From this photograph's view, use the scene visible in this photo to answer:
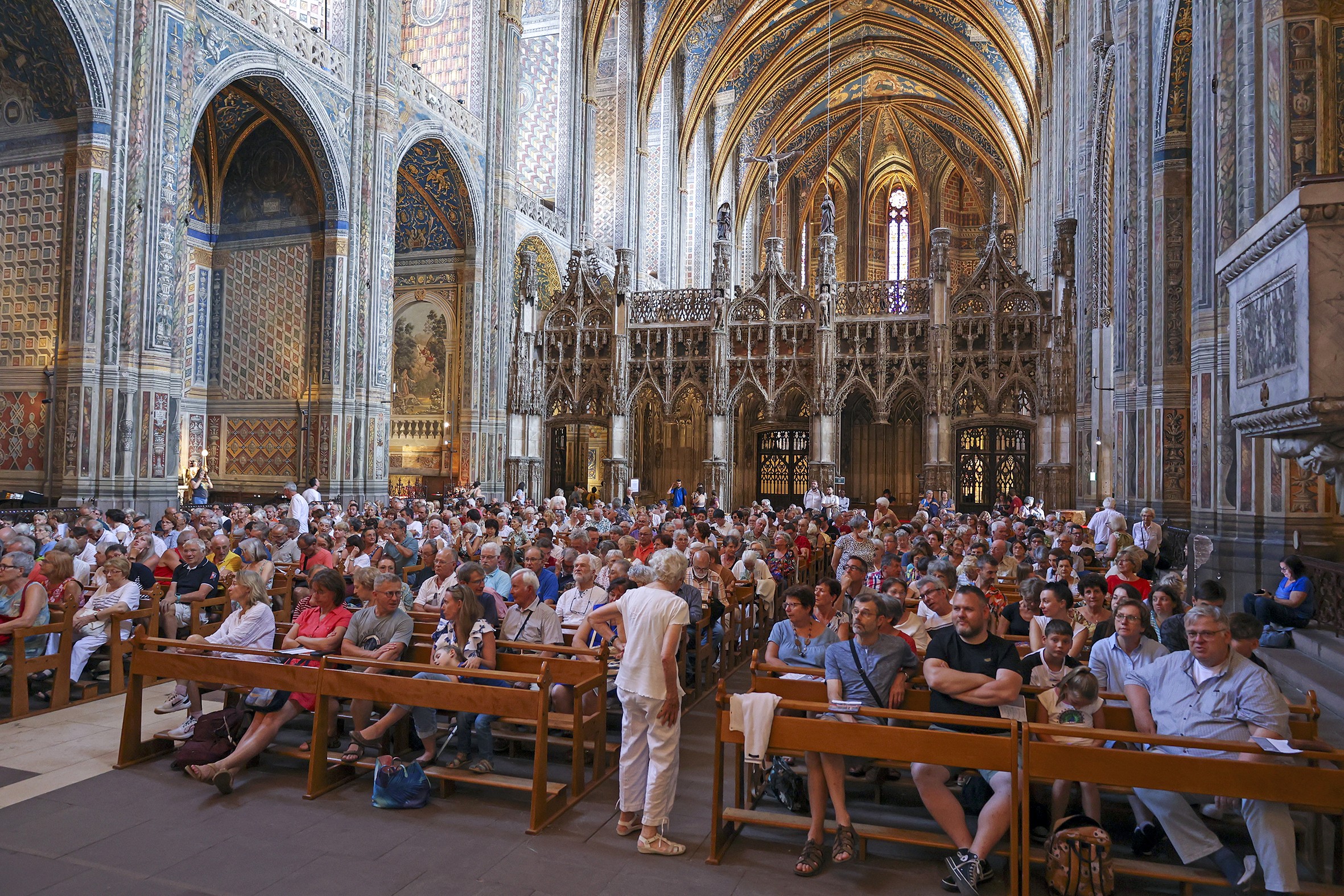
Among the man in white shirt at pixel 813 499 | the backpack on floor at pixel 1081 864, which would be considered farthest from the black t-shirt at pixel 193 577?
the man in white shirt at pixel 813 499

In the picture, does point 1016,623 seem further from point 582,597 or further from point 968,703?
point 582,597

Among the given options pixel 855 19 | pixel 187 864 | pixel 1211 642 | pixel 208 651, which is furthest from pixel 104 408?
pixel 855 19

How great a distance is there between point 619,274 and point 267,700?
69.1ft

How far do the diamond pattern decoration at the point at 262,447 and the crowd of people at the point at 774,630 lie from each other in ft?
28.1

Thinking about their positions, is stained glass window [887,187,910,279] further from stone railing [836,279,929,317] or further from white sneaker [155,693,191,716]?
white sneaker [155,693,191,716]

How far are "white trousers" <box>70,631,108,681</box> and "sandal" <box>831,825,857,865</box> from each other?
6.00 m

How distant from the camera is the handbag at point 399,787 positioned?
15.5 ft

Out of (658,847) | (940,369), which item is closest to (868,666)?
(658,847)

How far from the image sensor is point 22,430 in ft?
45.4

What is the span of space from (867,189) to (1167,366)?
3893 centimetres

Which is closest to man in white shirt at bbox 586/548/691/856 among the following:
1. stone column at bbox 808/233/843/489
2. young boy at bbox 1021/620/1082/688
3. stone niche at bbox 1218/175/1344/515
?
young boy at bbox 1021/620/1082/688

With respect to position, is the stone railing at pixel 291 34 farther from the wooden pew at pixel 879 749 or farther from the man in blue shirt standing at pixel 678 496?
the wooden pew at pixel 879 749

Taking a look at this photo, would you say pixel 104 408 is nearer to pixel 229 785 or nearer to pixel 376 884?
pixel 229 785

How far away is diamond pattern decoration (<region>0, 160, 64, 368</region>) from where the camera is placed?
13609mm
